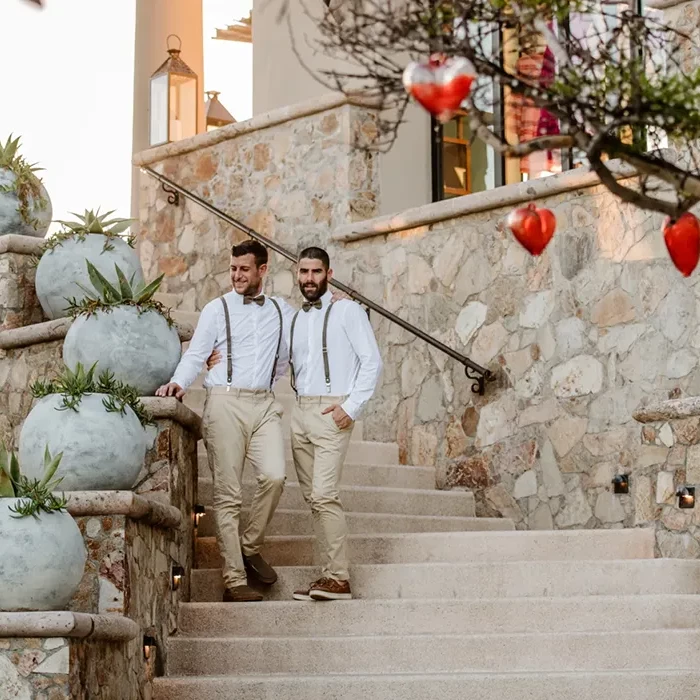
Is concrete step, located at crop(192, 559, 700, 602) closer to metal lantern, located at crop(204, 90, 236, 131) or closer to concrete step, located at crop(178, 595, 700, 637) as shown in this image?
concrete step, located at crop(178, 595, 700, 637)

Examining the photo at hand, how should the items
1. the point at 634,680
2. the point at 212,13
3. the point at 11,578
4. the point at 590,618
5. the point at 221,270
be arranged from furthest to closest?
1. the point at 212,13
2. the point at 221,270
3. the point at 590,618
4. the point at 634,680
5. the point at 11,578

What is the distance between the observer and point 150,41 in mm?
16078

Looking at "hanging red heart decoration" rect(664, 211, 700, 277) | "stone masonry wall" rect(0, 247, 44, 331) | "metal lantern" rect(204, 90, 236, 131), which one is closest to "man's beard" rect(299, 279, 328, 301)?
"stone masonry wall" rect(0, 247, 44, 331)

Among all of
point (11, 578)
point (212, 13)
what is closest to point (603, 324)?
point (11, 578)

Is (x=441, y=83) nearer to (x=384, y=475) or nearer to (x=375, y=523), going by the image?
(x=375, y=523)

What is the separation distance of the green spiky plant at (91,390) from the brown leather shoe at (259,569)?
37.7 inches

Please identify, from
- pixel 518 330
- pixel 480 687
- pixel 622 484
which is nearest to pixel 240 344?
pixel 480 687

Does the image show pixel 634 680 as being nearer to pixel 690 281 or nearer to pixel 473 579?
pixel 473 579

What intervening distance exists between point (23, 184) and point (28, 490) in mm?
3548

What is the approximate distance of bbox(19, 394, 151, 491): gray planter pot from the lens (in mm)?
7430

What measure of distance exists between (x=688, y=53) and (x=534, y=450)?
258 centimetres

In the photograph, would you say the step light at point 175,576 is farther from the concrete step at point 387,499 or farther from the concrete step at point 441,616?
the concrete step at point 387,499

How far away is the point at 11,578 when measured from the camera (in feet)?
21.8

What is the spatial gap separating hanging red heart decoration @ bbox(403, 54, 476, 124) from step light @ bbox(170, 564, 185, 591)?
433 cm
